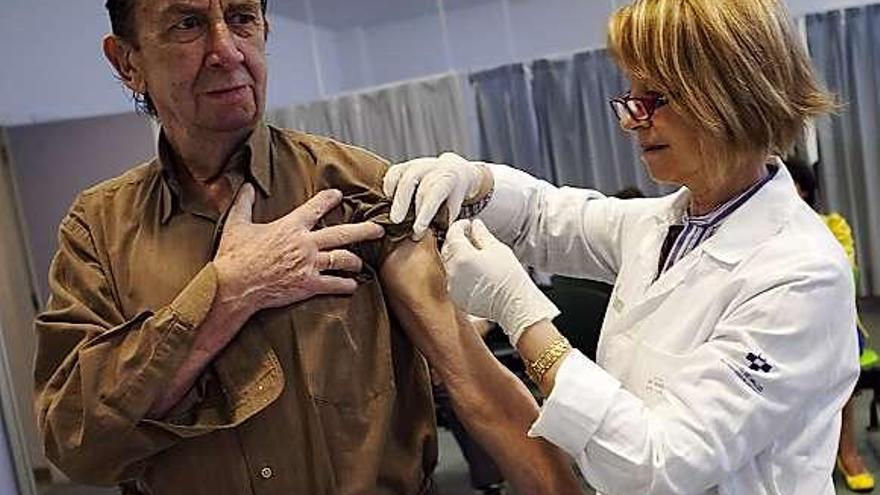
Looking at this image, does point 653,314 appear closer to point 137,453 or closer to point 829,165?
point 137,453

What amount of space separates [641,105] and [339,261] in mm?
449

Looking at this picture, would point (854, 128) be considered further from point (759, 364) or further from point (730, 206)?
point (759, 364)

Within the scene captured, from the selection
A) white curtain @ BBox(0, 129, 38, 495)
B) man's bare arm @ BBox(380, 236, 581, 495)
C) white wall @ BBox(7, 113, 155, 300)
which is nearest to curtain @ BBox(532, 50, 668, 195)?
white wall @ BBox(7, 113, 155, 300)

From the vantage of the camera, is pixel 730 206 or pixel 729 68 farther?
pixel 730 206

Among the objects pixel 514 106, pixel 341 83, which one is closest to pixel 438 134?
pixel 514 106

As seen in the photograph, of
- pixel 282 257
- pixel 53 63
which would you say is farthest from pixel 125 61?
pixel 53 63

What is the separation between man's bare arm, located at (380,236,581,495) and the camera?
115 centimetres

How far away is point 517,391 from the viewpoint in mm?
1208

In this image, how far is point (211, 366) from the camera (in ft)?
3.38

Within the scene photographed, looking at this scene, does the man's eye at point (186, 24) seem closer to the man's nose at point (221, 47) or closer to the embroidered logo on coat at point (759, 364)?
the man's nose at point (221, 47)

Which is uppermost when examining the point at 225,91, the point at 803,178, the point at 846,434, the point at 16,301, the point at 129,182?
the point at 225,91

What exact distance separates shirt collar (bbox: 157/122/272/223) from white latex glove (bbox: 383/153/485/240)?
175mm

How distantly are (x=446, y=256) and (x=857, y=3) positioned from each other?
318cm

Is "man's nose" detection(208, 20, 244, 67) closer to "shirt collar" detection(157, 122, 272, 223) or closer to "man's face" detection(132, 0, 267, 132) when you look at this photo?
"man's face" detection(132, 0, 267, 132)
